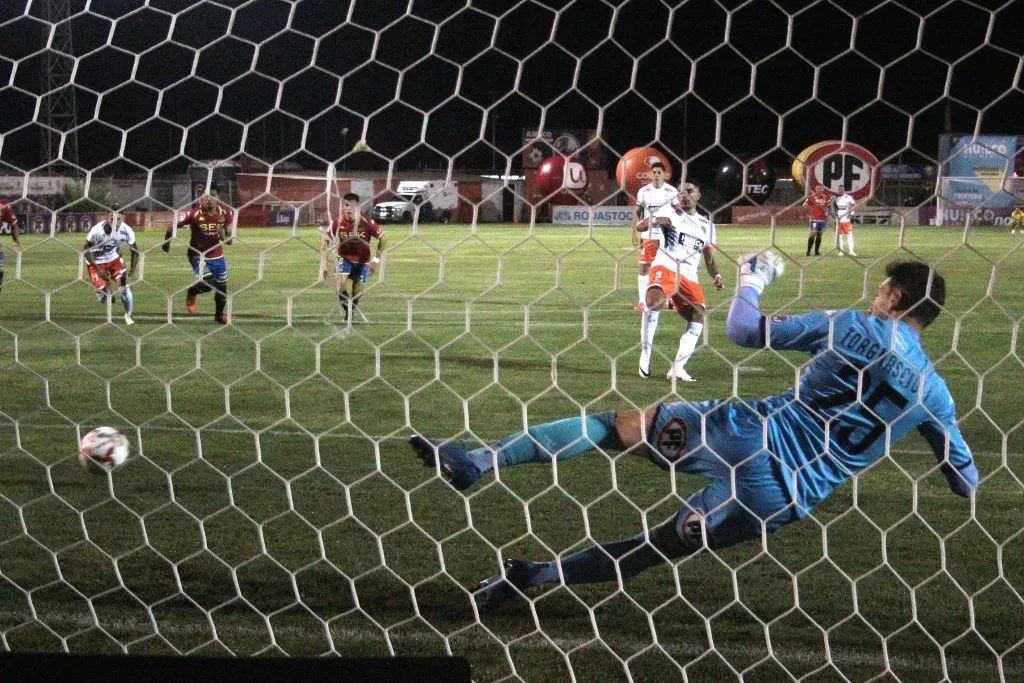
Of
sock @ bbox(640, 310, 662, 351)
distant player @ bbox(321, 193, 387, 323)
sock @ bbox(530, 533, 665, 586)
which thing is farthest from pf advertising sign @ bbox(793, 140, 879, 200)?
distant player @ bbox(321, 193, 387, 323)

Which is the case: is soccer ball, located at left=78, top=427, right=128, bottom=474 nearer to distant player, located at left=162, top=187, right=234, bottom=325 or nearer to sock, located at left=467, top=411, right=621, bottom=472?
distant player, located at left=162, top=187, right=234, bottom=325

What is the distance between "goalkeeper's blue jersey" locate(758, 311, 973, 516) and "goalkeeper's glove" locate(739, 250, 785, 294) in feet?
0.38

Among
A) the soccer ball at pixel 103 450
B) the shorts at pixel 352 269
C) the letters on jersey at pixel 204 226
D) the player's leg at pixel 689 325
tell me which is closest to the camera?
the soccer ball at pixel 103 450

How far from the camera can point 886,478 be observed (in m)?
5.50

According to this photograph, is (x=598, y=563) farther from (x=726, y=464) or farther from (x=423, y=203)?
(x=423, y=203)

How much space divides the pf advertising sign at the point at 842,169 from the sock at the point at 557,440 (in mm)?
1004

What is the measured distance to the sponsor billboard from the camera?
3.43m

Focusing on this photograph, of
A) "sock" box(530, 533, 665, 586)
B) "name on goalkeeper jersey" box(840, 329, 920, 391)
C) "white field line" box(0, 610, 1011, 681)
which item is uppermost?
"name on goalkeeper jersey" box(840, 329, 920, 391)

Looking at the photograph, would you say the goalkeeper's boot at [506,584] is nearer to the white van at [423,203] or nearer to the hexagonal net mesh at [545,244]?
the hexagonal net mesh at [545,244]

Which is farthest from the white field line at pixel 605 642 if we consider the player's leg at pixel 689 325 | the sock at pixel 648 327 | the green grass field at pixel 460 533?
the sock at pixel 648 327

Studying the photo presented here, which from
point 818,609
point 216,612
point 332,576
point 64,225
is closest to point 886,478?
point 818,609

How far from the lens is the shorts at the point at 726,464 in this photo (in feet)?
11.1

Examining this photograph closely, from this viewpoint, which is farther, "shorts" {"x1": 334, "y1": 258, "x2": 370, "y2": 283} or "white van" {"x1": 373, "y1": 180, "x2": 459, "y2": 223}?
"shorts" {"x1": 334, "y1": 258, "x2": 370, "y2": 283}

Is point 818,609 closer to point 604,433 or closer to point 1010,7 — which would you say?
point 604,433
